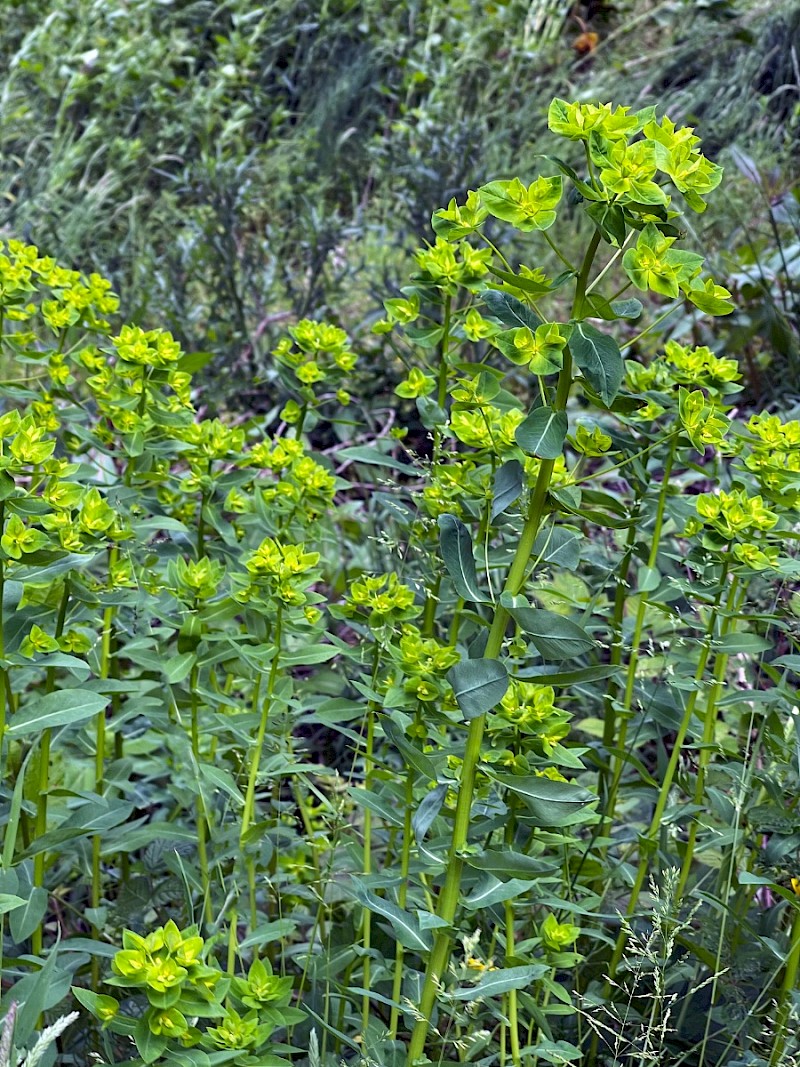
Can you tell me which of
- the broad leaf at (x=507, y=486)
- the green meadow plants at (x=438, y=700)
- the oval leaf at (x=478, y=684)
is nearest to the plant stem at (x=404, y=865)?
the green meadow plants at (x=438, y=700)

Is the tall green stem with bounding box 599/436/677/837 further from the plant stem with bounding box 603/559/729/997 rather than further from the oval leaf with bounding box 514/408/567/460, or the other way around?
the oval leaf with bounding box 514/408/567/460

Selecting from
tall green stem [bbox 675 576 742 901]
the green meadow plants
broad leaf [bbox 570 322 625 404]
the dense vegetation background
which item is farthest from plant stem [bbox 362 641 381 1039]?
the dense vegetation background

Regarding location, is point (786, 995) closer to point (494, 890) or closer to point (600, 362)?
point (494, 890)

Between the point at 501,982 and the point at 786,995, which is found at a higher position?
the point at 501,982

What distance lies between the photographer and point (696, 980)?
5.40 ft

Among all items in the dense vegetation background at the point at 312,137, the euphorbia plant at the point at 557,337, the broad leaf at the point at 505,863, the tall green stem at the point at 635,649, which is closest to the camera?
the euphorbia plant at the point at 557,337

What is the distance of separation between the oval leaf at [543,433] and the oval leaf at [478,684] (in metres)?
0.23

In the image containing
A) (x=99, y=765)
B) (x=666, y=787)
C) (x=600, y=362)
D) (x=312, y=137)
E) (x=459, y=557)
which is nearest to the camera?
(x=600, y=362)

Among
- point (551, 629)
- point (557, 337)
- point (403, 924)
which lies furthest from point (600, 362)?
point (403, 924)

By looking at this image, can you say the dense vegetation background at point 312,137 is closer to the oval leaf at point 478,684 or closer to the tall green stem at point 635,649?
the tall green stem at point 635,649

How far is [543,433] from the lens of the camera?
47.0 inches

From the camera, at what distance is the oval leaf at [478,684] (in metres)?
1.20

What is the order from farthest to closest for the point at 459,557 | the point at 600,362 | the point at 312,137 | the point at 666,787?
1. the point at 312,137
2. the point at 666,787
3. the point at 459,557
4. the point at 600,362

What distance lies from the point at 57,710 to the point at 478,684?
55 cm
